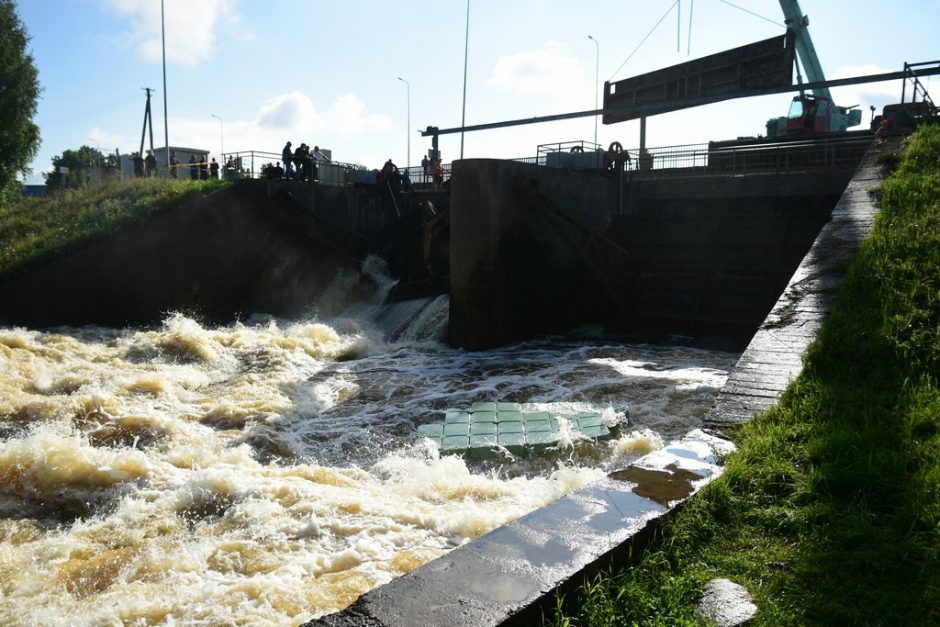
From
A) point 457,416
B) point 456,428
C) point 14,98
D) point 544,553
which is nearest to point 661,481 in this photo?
point 544,553

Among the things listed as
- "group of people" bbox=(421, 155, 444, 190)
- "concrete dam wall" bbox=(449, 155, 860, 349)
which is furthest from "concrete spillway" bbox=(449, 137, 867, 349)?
"group of people" bbox=(421, 155, 444, 190)

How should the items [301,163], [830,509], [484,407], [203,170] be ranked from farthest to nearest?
[203,170], [301,163], [484,407], [830,509]

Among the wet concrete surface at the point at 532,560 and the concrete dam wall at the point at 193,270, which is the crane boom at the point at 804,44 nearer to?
the concrete dam wall at the point at 193,270

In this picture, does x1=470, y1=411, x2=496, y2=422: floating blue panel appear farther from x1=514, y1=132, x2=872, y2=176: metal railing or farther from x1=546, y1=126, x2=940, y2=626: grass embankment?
x1=514, y1=132, x2=872, y2=176: metal railing

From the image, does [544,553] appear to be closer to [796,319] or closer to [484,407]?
[796,319]

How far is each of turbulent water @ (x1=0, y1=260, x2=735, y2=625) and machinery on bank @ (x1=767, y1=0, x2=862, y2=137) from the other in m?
A: 18.7

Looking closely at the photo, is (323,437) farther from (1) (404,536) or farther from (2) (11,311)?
(2) (11,311)

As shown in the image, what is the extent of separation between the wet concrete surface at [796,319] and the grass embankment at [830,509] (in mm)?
217

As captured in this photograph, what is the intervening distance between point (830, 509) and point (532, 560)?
1.53 metres

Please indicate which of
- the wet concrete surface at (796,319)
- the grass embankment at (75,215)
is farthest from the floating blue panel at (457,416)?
the grass embankment at (75,215)

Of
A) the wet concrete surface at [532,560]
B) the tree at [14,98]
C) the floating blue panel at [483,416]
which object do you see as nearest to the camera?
the wet concrete surface at [532,560]

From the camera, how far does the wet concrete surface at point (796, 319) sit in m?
5.04

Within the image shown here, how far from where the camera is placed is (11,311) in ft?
47.1

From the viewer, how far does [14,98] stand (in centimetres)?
2692
